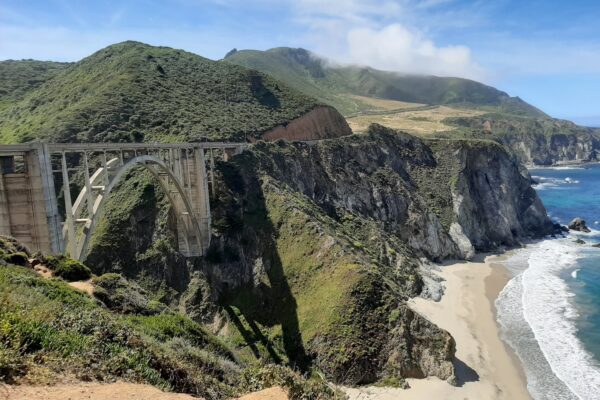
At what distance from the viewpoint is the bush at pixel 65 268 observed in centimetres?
1730

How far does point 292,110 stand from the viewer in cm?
7231

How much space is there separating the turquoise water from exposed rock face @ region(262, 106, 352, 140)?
131 feet

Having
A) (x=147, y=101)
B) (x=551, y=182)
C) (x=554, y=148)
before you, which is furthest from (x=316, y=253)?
(x=554, y=148)

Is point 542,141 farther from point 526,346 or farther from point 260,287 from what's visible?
point 260,287

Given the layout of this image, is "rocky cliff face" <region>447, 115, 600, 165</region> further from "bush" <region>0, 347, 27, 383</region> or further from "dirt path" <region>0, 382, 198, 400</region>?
"bush" <region>0, 347, 27, 383</region>

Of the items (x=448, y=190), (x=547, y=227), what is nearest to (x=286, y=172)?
(x=448, y=190)

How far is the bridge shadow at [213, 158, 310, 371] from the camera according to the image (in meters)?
31.8

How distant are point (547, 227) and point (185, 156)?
65.1 metres

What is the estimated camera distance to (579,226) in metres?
76.7

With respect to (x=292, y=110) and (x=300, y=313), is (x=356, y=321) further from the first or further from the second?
(x=292, y=110)

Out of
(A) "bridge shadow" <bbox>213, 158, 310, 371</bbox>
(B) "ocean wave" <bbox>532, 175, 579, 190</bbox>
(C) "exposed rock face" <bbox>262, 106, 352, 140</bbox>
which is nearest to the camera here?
(A) "bridge shadow" <bbox>213, 158, 310, 371</bbox>

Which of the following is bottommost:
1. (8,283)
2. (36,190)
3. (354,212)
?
(354,212)

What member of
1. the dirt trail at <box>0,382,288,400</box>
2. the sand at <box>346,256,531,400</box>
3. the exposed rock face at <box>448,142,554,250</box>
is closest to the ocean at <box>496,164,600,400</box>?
the sand at <box>346,256,531,400</box>

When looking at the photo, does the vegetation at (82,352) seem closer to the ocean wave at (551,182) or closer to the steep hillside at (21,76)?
the steep hillside at (21,76)
